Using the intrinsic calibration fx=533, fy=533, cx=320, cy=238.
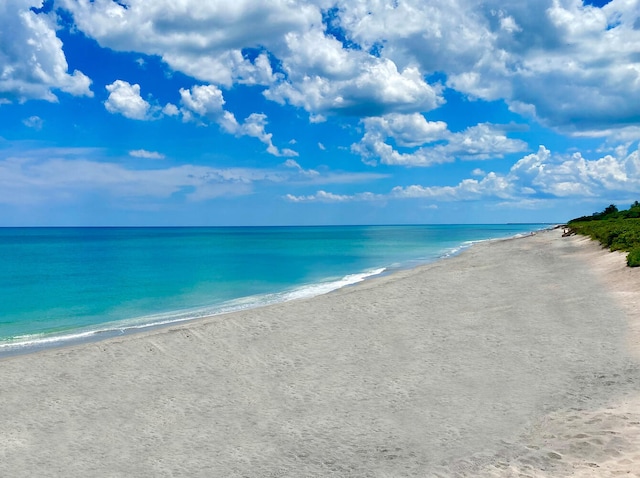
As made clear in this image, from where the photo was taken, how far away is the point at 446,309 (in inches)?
909

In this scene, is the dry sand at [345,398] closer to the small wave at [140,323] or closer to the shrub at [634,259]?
the small wave at [140,323]

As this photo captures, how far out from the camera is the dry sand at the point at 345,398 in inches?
369

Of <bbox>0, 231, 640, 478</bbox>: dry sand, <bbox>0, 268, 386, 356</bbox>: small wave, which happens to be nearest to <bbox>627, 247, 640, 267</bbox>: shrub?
<bbox>0, 231, 640, 478</bbox>: dry sand

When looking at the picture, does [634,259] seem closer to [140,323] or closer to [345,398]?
[345,398]

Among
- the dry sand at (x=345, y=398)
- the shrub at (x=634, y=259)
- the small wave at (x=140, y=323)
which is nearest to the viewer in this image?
the dry sand at (x=345, y=398)

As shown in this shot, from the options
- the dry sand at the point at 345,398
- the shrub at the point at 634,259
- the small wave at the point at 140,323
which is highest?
the shrub at the point at 634,259

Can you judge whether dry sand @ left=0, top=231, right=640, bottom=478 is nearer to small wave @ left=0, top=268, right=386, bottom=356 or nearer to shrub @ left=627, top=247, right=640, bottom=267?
small wave @ left=0, top=268, right=386, bottom=356

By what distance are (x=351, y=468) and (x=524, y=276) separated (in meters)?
26.7

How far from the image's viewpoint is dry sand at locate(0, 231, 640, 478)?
938cm

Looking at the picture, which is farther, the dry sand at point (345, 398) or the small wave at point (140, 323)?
the small wave at point (140, 323)

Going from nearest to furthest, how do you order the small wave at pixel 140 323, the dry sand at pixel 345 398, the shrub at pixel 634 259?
1. the dry sand at pixel 345 398
2. the small wave at pixel 140 323
3. the shrub at pixel 634 259

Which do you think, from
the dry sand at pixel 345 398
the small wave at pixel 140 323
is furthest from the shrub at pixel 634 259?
the small wave at pixel 140 323

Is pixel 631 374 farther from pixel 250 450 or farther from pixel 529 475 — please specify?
pixel 250 450

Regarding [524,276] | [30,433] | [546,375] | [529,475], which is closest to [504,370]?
[546,375]
